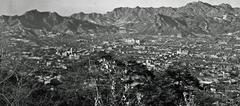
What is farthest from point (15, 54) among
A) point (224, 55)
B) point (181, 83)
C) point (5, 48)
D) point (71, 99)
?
point (224, 55)

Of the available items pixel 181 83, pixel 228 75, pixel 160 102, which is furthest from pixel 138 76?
pixel 228 75

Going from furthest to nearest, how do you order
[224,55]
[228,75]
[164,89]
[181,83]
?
[224,55]
[228,75]
[181,83]
[164,89]

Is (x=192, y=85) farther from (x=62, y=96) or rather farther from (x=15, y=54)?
(x=15, y=54)

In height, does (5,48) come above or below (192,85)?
above

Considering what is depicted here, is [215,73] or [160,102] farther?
[215,73]

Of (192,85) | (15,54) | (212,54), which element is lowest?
(212,54)

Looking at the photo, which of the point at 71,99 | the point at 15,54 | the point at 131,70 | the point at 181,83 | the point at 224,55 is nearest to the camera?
the point at 15,54

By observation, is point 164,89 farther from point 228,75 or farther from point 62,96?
point 228,75

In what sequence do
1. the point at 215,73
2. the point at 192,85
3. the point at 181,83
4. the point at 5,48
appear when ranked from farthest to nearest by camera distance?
the point at 215,73 < the point at 192,85 < the point at 181,83 < the point at 5,48

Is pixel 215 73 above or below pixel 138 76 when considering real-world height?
below
